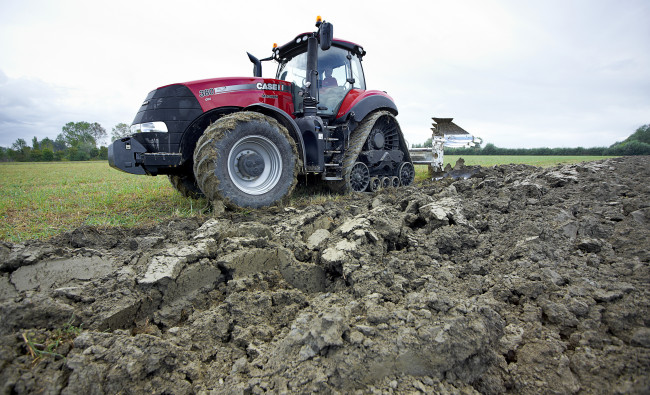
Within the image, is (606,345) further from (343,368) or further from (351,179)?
(351,179)

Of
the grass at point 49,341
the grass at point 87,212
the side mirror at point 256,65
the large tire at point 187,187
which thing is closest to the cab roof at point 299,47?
the side mirror at point 256,65

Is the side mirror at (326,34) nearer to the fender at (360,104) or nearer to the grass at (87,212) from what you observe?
the fender at (360,104)

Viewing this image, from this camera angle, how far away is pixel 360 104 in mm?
6297

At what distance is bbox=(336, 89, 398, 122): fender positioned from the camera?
6.21 m

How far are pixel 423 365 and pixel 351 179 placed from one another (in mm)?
4677

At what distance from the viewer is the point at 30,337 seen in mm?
1740

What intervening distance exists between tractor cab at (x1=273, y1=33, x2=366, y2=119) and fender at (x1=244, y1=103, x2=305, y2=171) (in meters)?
0.73

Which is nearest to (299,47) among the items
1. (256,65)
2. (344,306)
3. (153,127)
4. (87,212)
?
(256,65)

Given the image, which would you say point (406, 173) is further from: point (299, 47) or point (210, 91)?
point (210, 91)

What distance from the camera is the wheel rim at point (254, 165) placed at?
447 centimetres

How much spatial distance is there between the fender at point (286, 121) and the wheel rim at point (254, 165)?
1.36ft

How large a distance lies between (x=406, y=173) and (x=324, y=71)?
2854 mm

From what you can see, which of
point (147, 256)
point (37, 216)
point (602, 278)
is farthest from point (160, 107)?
point (602, 278)

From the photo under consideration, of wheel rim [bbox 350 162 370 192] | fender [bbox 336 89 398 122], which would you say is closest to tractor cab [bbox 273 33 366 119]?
fender [bbox 336 89 398 122]
